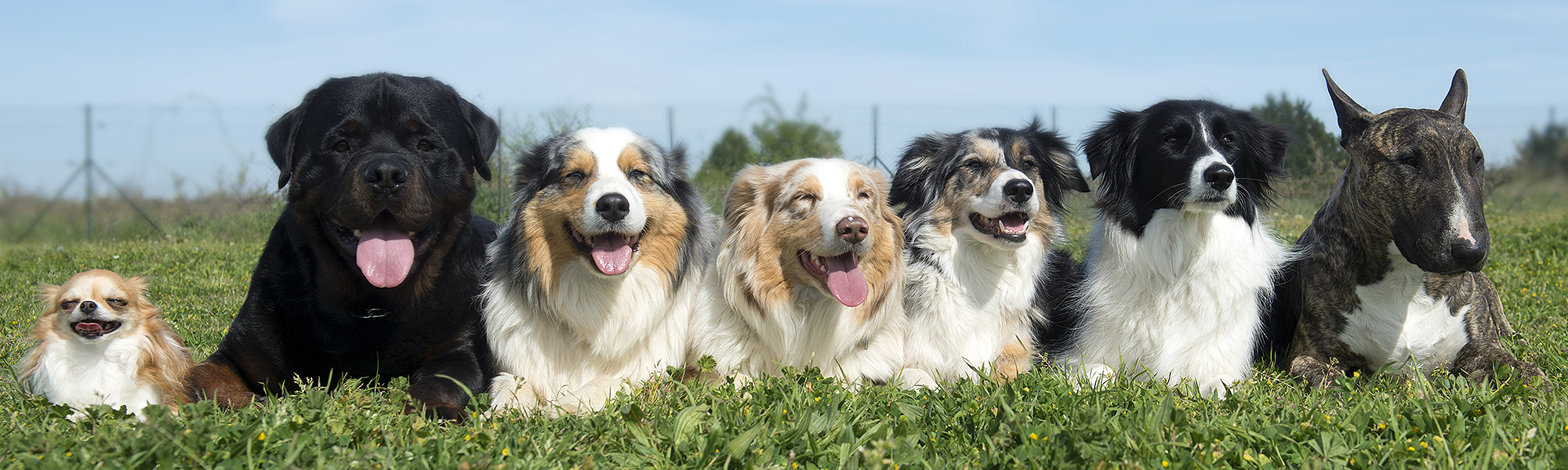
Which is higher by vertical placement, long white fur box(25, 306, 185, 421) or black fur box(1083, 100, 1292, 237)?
black fur box(1083, 100, 1292, 237)

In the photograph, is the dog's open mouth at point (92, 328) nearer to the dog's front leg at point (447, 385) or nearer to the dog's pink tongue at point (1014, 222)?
the dog's front leg at point (447, 385)

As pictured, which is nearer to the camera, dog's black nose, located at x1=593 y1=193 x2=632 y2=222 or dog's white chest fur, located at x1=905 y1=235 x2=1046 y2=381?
dog's black nose, located at x1=593 y1=193 x2=632 y2=222

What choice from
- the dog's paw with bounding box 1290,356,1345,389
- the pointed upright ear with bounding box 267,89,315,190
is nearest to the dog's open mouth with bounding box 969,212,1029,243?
the dog's paw with bounding box 1290,356,1345,389

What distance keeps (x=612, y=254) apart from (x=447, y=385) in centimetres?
89

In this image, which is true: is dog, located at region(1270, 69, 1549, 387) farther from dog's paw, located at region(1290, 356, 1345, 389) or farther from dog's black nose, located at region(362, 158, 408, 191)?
dog's black nose, located at region(362, 158, 408, 191)

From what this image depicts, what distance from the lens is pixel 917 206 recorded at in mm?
4555

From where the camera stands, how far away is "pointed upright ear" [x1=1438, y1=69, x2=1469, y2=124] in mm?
4012

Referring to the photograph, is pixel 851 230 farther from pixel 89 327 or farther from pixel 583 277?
pixel 89 327

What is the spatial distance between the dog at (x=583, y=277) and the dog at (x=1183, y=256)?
6.52 feet

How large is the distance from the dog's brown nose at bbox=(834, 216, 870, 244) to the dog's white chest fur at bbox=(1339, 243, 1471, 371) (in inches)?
92.0

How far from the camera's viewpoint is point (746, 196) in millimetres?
4258

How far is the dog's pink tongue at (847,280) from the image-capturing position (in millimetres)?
3924

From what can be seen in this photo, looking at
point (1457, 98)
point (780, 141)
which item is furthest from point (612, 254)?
point (780, 141)

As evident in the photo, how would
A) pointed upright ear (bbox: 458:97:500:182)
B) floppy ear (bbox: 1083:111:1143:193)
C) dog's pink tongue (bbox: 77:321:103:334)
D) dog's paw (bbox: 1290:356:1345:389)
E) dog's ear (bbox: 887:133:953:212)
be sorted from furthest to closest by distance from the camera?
dog's ear (bbox: 887:133:953:212) < floppy ear (bbox: 1083:111:1143:193) < pointed upright ear (bbox: 458:97:500:182) < dog's paw (bbox: 1290:356:1345:389) < dog's pink tongue (bbox: 77:321:103:334)
